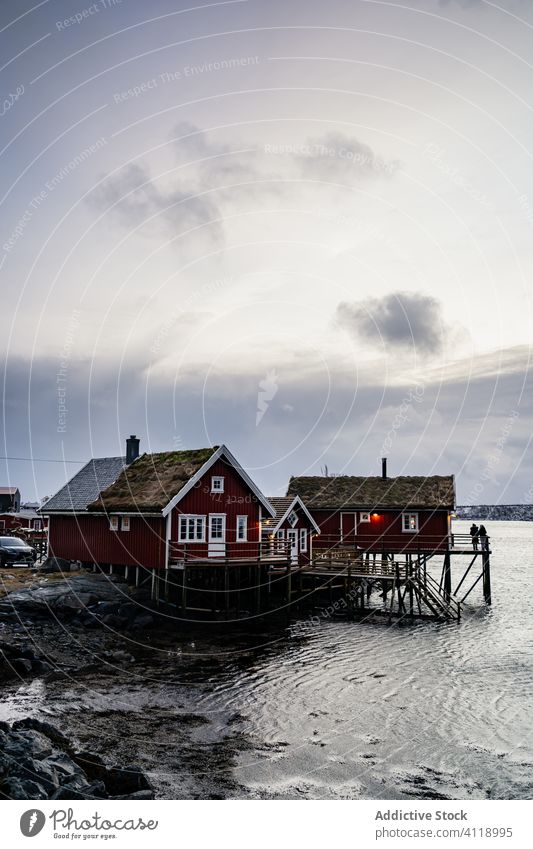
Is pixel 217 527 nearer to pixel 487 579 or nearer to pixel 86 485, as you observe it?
pixel 86 485

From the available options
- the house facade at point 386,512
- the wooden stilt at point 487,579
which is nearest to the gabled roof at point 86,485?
the house facade at point 386,512

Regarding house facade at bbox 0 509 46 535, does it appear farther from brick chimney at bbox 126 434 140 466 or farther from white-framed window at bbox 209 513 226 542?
white-framed window at bbox 209 513 226 542

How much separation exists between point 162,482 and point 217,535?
416 cm

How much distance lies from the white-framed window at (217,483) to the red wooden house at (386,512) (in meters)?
12.5

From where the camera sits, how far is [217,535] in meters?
36.0

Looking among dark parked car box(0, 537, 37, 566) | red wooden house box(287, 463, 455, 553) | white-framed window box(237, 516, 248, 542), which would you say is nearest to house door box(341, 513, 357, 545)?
red wooden house box(287, 463, 455, 553)

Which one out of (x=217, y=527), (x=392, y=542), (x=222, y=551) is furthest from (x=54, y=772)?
(x=392, y=542)

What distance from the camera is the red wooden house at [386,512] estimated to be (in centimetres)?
4766

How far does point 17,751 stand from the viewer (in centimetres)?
1282

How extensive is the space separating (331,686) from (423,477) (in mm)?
30913

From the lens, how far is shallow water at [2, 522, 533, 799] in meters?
14.1

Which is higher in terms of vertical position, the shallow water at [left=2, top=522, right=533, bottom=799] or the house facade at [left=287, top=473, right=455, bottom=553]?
the house facade at [left=287, top=473, right=455, bottom=553]

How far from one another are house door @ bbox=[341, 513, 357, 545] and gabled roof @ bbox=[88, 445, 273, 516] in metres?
12.4
